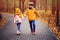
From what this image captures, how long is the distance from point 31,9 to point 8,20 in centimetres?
34

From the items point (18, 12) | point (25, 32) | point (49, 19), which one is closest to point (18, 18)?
point (18, 12)

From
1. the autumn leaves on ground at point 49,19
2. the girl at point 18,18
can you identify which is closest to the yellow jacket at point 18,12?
the girl at point 18,18

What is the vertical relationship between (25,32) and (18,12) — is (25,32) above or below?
below

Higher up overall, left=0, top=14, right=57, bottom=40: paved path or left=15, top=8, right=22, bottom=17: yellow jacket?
left=15, top=8, right=22, bottom=17: yellow jacket

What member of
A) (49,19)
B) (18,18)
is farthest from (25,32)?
(49,19)

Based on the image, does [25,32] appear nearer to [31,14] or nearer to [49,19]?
[31,14]

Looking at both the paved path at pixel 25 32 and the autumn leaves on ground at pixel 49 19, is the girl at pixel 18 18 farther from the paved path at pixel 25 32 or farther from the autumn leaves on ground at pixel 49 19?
the autumn leaves on ground at pixel 49 19

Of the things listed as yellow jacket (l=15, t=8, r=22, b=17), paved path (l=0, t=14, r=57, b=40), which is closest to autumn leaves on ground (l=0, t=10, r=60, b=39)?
paved path (l=0, t=14, r=57, b=40)

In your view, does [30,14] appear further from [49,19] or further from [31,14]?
[49,19]

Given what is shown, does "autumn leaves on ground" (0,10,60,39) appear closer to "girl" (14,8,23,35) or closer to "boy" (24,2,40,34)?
"boy" (24,2,40,34)

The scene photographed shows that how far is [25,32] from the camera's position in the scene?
240 cm

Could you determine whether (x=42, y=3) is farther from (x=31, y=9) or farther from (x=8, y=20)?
(x=8, y=20)

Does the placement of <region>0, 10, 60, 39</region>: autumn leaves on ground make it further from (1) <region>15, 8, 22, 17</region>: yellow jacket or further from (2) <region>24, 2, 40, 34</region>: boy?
(1) <region>15, 8, 22, 17</region>: yellow jacket

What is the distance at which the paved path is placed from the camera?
2402mm
